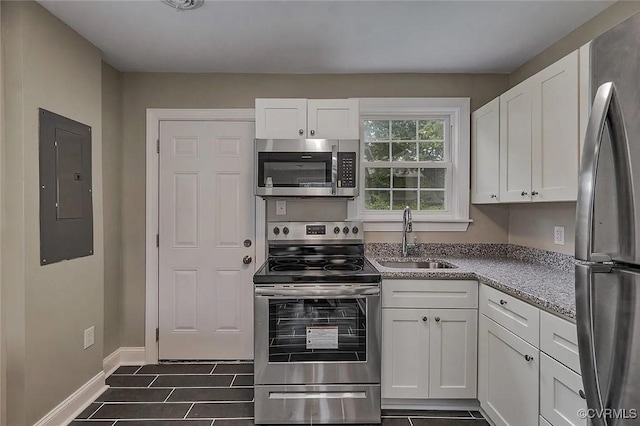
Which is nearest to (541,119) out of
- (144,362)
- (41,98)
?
(41,98)

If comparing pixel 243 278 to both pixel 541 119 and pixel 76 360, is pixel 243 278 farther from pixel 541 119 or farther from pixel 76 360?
pixel 541 119

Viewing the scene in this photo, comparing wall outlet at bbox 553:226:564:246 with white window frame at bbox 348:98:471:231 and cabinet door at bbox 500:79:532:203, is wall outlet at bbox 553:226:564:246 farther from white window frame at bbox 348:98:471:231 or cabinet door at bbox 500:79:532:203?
white window frame at bbox 348:98:471:231

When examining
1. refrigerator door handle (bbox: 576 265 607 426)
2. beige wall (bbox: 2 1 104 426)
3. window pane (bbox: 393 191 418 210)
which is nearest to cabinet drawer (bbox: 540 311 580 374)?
refrigerator door handle (bbox: 576 265 607 426)

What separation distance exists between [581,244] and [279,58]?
2.28 metres

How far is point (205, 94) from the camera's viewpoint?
8.98 feet

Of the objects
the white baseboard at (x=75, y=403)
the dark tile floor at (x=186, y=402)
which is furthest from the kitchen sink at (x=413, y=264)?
the white baseboard at (x=75, y=403)

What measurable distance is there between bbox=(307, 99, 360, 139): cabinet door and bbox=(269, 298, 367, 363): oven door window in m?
1.17

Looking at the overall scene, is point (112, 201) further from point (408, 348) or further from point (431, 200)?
point (431, 200)

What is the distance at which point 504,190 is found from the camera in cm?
225

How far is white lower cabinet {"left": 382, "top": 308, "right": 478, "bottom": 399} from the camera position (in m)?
2.04

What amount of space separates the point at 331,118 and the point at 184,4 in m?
1.10

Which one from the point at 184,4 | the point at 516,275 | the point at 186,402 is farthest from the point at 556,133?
the point at 186,402

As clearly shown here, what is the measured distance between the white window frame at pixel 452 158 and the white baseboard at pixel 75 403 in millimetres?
2155

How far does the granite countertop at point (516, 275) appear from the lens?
1.42 metres
